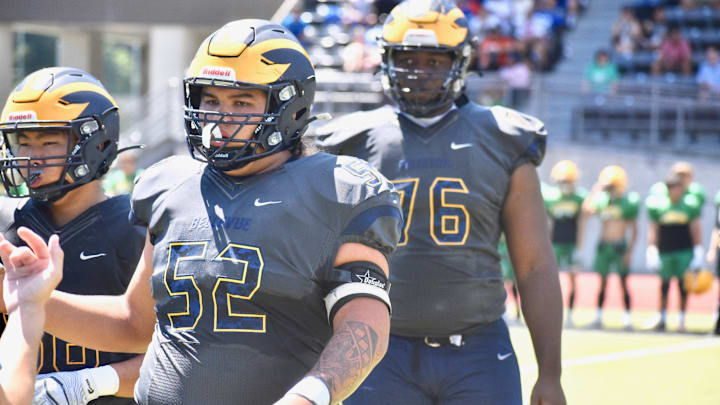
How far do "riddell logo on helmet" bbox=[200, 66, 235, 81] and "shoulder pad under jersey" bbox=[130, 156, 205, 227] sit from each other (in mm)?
248

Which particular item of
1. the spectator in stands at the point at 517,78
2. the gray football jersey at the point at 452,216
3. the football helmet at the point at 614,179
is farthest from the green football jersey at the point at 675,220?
the gray football jersey at the point at 452,216

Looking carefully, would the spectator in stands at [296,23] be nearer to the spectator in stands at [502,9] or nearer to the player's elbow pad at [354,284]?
the spectator in stands at [502,9]

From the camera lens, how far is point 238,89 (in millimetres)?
2590

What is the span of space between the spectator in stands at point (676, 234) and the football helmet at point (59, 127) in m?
9.40

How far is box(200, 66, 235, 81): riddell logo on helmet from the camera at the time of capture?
256 centimetres

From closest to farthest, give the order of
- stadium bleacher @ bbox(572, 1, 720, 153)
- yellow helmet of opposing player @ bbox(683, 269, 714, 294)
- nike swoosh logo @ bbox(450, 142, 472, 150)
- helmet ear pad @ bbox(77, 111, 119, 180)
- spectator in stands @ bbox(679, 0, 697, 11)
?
helmet ear pad @ bbox(77, 111, 119, 180)
nike swoosh logo @ bbox(450, 142, 472, 150)
yellow helmet of opposing player @ bbox(683, 269, 714, 294)
stadium bleacher @ bbox(572, 1, 720, 153)
spectator in stands @ bbox(679, 0, 697, 11)

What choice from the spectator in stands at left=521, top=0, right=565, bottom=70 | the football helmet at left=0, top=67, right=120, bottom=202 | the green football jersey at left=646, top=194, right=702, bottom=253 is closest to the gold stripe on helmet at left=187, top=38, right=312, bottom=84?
the football helmet at left=0, top=67, right=120, bottom=202

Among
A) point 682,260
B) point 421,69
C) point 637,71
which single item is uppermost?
point 421,69

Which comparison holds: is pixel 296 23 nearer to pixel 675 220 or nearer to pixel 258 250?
pixel 675 220

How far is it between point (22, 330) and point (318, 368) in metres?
0.63

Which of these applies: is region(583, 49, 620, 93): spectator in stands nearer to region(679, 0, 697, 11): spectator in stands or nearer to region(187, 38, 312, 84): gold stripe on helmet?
region(679, 0, 697, 11): spectator in stands

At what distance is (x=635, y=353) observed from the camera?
32.4 ft

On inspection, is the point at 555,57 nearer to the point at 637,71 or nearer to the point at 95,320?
the point at 637,71

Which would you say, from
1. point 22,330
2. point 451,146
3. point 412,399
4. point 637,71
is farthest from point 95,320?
point 637,71
